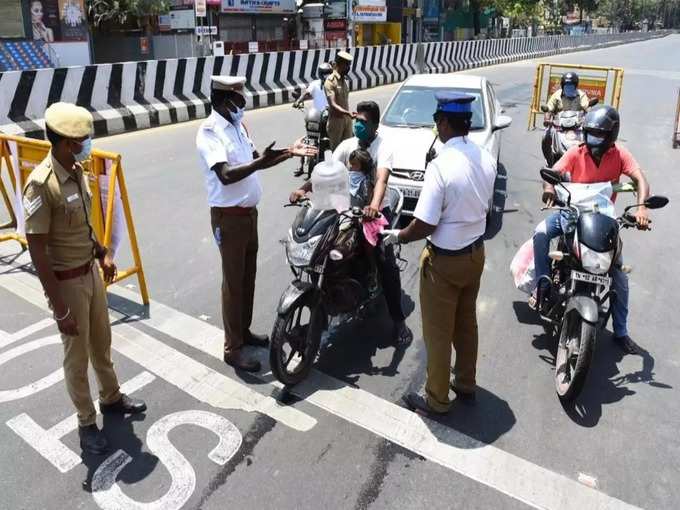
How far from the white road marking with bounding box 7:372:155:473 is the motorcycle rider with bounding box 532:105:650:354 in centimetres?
329

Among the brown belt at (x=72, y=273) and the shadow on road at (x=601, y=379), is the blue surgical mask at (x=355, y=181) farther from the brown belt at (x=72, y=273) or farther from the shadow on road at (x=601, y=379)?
the brown belt at (x=72, y=273)

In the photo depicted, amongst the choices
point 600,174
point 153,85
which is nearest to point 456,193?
point 600,174

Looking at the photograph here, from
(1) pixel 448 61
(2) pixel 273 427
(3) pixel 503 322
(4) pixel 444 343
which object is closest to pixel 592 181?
(3) pixel 503 322

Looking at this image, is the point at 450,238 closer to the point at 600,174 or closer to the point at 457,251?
the point at 457,251

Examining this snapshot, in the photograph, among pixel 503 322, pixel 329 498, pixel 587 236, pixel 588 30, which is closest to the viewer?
pixel 329 498

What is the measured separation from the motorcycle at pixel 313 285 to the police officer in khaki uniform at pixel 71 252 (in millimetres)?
1051

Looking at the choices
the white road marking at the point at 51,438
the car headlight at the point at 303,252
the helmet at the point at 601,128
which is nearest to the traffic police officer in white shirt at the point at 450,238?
the car headlight at the point at 303,252

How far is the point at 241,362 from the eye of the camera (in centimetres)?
417

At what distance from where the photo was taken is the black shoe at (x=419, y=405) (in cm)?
368

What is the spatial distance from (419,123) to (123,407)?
5515 mm

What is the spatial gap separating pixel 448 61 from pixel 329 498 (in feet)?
94.5

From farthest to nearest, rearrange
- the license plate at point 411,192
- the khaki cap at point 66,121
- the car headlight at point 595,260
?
the license plate at point 411,192
the car headlight at point 595,260
the khaki cap at point 66,121

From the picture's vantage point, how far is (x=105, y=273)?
3.59 metres

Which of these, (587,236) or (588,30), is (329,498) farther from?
(588,30)
